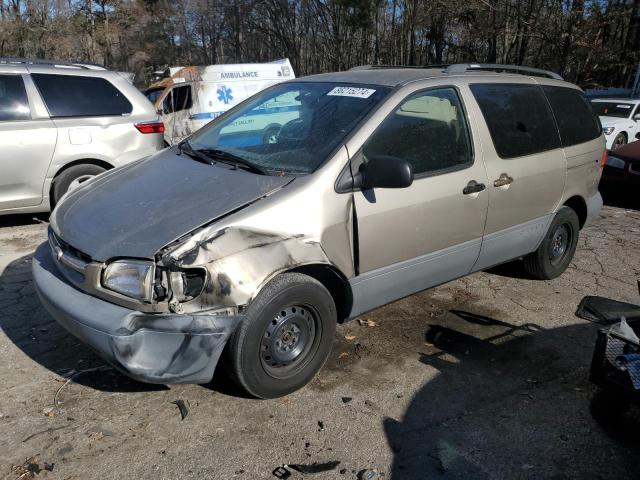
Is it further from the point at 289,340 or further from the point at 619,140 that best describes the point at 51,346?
the point at 619,140

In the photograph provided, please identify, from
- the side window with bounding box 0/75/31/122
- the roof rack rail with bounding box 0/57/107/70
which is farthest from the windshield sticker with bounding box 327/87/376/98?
the roof rack rail with bounding box 0/57/107/70

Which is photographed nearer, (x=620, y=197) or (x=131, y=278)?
(x=131, y=278)

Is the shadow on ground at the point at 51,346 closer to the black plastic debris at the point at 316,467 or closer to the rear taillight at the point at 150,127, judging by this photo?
the black plastic debris at the point at 316,467

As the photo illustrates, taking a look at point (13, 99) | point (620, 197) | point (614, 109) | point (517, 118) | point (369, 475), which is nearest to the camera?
point (369, 475)

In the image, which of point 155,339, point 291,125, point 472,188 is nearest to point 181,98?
point 291,125

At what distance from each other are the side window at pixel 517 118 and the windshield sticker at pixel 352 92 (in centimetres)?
89

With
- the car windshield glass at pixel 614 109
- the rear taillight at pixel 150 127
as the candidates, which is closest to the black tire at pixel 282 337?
the rear taillight at pixel 150 127

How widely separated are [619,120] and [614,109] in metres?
0.69

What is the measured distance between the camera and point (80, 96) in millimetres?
6129

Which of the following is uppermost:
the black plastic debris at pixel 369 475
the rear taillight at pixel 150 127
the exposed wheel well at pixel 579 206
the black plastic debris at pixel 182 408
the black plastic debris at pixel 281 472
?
the rear taillight at pixel 150 127

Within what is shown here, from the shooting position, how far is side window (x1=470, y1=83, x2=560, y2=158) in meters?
3.85

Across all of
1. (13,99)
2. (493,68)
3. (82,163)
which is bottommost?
(82,163)

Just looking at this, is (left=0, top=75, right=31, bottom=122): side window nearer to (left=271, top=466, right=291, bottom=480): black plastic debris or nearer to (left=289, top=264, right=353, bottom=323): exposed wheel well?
(left=289, top=264, right=353, bottom=323): exposed wheel well

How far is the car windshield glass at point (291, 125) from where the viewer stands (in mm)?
3168
